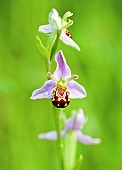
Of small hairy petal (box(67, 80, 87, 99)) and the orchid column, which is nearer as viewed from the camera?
the orchid column

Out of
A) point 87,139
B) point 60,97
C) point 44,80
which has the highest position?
point 44,80

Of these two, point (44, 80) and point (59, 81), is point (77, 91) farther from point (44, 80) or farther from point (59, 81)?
point (44, 80)

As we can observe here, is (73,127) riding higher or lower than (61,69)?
lower

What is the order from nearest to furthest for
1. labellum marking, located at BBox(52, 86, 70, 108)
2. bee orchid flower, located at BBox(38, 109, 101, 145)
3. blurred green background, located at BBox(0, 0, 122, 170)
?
1. labellum marking, located at BBox(52, 86, 70, 108)
2. bee orchid flower, located at BBox(38, 109, 101, 145)
3. blurred green background, located at BBox(0, 0, 122, 170)

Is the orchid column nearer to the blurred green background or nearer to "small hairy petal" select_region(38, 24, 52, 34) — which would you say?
"small hairy petal" select_region(38, 24, 52, 34)

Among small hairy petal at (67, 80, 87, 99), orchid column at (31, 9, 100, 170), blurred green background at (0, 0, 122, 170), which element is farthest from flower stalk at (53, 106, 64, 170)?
blurred green background at (0, 0, 122, 170)

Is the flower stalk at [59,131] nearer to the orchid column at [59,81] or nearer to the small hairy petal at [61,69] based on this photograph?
the orchid column at [59,81]

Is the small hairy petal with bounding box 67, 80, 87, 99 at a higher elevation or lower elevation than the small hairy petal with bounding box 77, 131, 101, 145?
higher

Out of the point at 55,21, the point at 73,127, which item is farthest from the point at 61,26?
the point at 73,127
